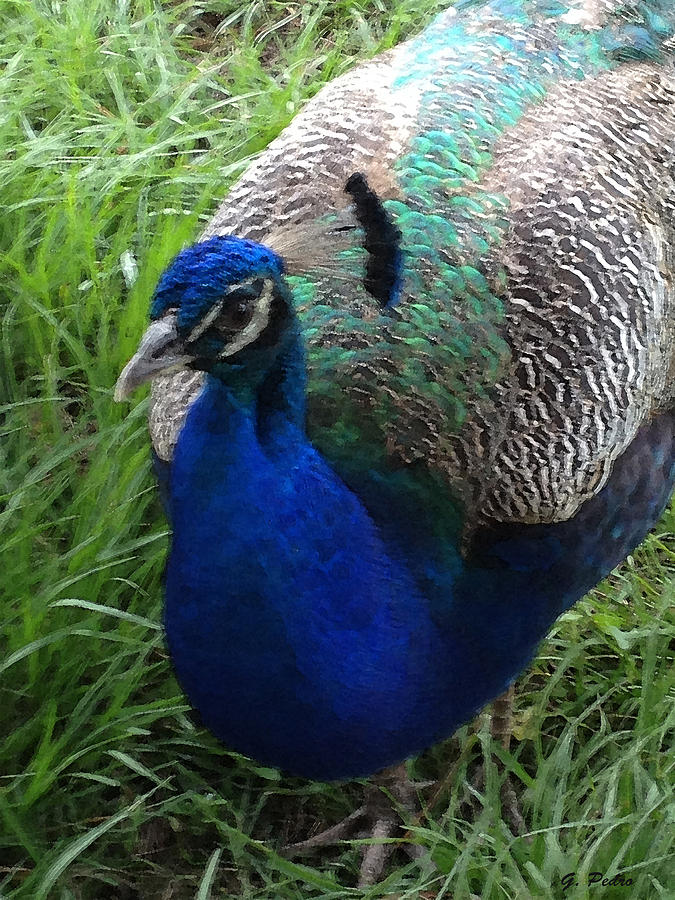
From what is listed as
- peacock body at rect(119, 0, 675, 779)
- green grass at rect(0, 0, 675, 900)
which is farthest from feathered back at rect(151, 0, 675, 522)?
green grass at rect(0, 0, 675, 900)

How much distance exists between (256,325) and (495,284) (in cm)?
45

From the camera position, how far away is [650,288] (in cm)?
172

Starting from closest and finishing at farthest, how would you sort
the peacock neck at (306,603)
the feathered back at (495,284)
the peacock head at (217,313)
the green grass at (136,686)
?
the peacock head at (217,313) → the peacock neck at (306,603) → the feathered back at (495,284) → the green grass at (136,686)

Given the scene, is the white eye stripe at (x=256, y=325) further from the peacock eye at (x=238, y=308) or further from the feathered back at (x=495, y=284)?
the feathered back at (x=495, y=284)

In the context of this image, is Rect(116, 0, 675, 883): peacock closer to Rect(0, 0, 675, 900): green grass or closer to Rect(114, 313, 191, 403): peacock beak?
Rect(114, 313, 191, 403): peacock beak

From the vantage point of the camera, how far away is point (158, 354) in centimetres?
131

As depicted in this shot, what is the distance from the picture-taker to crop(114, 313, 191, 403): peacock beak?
4.27ft

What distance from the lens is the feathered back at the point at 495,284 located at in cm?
161

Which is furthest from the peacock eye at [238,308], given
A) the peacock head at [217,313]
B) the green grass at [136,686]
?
the green grass at [136,686]

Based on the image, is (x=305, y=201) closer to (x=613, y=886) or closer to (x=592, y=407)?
(x=592, y=407)

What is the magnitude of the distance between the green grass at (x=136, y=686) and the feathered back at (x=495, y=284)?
0.39m

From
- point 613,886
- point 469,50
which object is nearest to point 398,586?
point 613,886

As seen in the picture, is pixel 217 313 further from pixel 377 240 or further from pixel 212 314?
pixel 377 240

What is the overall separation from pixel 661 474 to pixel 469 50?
30.6 inches
